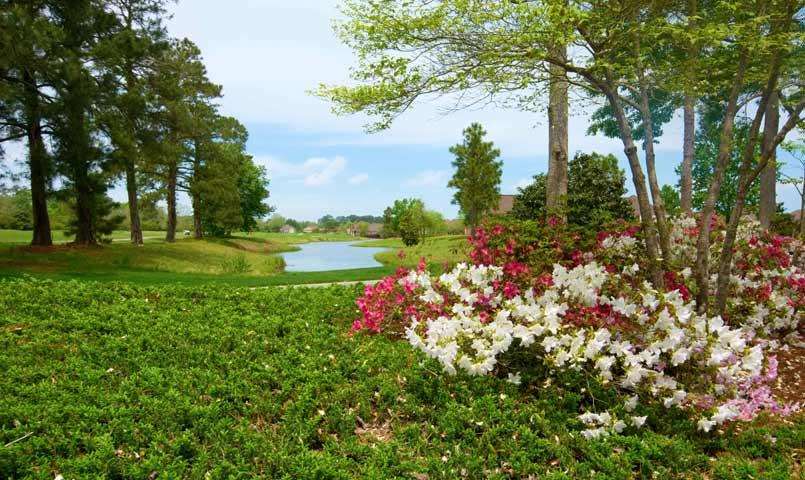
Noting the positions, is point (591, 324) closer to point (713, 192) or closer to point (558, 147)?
point (713, 192)

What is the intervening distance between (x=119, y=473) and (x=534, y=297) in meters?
3.66

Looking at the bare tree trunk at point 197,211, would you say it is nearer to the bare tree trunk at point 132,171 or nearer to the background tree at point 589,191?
the bare tree trunk at point 132,171

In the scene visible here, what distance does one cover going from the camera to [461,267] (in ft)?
17.7

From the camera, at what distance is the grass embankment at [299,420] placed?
10.3 feet

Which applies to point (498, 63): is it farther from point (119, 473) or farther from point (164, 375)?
point (119, 473)

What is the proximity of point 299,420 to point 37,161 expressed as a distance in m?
15.5

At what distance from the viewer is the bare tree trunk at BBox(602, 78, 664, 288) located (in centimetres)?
565

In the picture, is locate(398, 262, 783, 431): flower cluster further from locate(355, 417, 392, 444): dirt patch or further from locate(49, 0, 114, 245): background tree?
locate(49, 0, 114, 245): background tree

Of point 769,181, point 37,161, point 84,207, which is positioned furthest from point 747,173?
point 84,207

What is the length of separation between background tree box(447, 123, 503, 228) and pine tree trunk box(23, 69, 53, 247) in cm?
1936

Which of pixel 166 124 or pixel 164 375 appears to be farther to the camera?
pixel 166 124

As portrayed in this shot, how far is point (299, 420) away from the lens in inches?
140

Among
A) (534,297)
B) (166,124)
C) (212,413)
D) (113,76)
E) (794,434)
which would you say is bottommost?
(794,434)

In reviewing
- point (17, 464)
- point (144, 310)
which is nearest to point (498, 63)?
point (144, 310)
